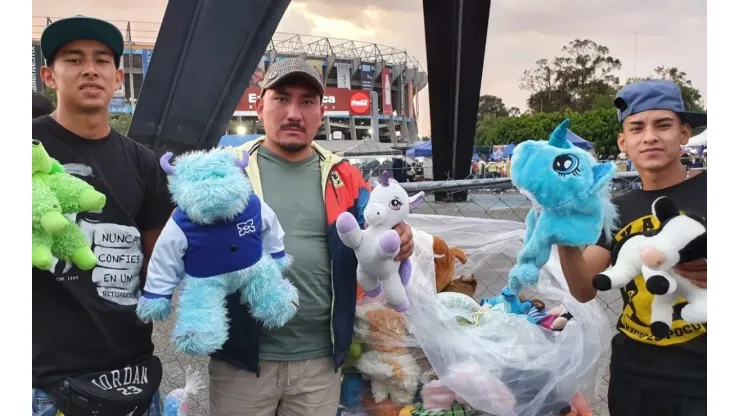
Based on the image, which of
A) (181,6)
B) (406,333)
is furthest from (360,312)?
(181,6)

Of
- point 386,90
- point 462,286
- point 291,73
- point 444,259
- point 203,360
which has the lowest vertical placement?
point 203,360

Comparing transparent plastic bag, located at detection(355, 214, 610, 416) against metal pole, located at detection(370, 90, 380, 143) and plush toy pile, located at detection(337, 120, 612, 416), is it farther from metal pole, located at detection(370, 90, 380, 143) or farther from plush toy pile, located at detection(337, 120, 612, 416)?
metal pole, located at detection(370, 90, 380, 143)

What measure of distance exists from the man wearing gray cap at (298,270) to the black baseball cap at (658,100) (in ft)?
2.75

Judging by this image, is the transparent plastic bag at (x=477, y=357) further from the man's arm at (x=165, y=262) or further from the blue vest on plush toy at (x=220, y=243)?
the man's arm at (x=165, y=262)

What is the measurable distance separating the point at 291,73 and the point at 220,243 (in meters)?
0.64

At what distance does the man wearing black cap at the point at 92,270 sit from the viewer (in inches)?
60.1

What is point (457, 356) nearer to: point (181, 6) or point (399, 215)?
point (399, 215)

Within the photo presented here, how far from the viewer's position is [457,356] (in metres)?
2.05

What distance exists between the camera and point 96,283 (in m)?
1.56

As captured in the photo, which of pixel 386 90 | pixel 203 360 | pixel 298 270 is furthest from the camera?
pixel 386 90

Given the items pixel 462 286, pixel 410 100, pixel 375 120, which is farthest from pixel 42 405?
pixel 410 100

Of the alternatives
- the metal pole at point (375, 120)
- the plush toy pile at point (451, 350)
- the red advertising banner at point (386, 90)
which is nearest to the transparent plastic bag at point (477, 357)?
the plush toy pile at point (451, 350)

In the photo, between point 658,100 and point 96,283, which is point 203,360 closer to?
point 96,283

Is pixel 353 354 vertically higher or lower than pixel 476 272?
lower
